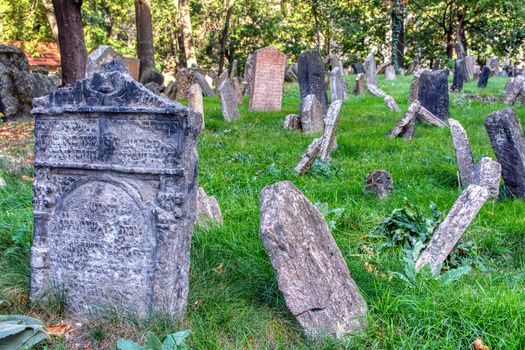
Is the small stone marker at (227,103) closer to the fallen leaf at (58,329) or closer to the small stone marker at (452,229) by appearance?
the small stone marker at (452,229)

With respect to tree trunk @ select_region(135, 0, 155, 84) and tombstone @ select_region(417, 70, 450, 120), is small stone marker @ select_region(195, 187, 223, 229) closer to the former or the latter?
tombstone @ select_region(417, 70, 450, 120)

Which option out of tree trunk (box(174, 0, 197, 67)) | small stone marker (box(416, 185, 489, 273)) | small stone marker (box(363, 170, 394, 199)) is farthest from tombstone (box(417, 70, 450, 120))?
tree trunk (box(174, 0, 197, 67))

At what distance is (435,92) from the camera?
1062 cm

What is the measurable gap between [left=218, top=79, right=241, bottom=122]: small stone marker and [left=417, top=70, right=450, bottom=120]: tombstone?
3.89 m

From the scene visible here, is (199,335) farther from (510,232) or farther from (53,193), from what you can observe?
(510,232)

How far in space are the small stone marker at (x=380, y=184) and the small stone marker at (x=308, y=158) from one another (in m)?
1.23

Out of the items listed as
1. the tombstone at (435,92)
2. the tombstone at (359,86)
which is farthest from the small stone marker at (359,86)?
the tombstone at (435,92)

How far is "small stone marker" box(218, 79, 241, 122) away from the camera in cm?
1116

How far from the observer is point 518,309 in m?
2.86

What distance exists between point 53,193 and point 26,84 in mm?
10060

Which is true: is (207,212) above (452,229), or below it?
below

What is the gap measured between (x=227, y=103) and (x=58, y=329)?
8.37 m

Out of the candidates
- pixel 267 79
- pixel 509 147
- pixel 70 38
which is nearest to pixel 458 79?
pixel 267 79

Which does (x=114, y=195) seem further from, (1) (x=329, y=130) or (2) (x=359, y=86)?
(2) (x=359, y=86)
